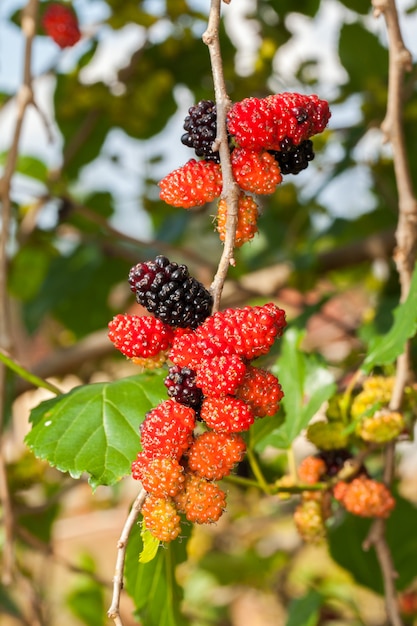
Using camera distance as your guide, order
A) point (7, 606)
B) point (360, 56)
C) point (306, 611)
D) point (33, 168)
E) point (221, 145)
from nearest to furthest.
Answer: point (221, 145)
point (306, 611)
point (360, 56)
point (7, 606)
point (33, 168)

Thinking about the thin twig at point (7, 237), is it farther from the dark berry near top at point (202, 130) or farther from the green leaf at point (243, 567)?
the green leaf at point (243, 567)

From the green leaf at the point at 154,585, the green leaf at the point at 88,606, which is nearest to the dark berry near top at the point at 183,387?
the green leaf at the point at 154,585

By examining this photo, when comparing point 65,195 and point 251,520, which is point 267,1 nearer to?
point 65,195

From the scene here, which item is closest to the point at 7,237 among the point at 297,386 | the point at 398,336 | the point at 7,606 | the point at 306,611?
the point at 297,386

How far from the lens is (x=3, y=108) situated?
135cm

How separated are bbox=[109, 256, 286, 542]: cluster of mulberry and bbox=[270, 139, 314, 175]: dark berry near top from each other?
113mm

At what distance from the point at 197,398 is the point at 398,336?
0.88 feet

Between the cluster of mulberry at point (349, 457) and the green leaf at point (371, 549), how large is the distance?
444 millimetres

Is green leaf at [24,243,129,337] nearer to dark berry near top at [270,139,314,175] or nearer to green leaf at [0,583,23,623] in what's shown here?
green leaf at [0,583,23,623]

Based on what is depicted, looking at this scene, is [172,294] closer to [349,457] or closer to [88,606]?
[349,457]

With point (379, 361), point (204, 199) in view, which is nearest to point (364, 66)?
point (379, 361)

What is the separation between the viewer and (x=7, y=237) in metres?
0.97

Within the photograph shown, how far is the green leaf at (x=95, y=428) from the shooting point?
629mm

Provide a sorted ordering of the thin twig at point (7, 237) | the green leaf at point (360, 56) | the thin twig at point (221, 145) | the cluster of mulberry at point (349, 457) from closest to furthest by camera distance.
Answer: the thin twig at point (221, 145) < the cluster of mulberry at point (349, 457) < the thin twig at point (7, 237) < the green leaf at point (360, 56)
